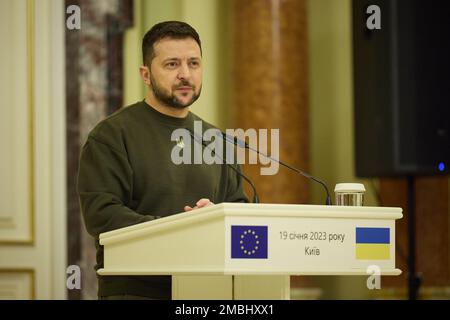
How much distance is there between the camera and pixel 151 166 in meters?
2.99

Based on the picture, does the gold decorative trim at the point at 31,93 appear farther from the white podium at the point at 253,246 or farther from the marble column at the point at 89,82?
the white podium at the point at 253,246

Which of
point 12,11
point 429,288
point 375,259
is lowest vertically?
point 429,288

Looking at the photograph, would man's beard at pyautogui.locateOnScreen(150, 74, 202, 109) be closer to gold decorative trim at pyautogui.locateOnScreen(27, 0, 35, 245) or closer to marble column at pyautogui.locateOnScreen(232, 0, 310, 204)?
gold decorative trim at pyautogui.locateOnScreen(27, 0, 35, 245)

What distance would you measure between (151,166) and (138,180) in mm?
64

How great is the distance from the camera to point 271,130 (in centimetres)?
517

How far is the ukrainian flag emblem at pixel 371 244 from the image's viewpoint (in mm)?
2496

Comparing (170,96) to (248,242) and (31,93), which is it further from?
(31,93)

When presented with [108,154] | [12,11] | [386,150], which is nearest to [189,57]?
[108,154]

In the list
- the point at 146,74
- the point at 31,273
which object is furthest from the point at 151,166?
the point at 31,273

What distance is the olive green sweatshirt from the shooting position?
2.84 m

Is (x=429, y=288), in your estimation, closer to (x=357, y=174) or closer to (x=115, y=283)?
(x=357, y=174)

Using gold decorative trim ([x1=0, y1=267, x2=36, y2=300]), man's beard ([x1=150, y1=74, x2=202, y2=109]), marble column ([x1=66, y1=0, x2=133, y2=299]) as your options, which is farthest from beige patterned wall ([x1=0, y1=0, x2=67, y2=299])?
man's beard ([x1=150, y1=74, x2=202, y2=109])
